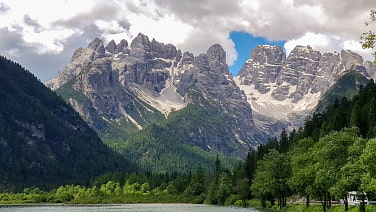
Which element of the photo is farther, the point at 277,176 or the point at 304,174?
the point at 277,176

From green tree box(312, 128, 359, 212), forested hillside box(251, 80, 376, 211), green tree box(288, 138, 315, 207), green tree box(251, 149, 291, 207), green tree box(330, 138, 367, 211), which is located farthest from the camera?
green tree box(251, 149, 291, 207)

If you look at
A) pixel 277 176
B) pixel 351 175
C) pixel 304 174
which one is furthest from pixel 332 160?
pixel 277 176

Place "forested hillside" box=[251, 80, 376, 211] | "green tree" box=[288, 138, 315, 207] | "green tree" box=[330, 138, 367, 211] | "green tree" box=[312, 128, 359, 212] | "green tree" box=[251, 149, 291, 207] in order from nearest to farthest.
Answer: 1. "forested hillside" box=[251, 80, 376, 211]
2. "green tree" box=[330, 138, 367, 211]
3. "green tree" box=[312, 128, 359, 212]
4. "green tree" box=[288, 138, 315, 207]
5. "green tree" box=[251, 149, 291, 207]

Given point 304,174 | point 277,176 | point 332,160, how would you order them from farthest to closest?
1. point 277,176
2. point 304,174
3. point 332,160

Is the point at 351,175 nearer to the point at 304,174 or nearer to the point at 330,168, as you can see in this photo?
the point at 330,168

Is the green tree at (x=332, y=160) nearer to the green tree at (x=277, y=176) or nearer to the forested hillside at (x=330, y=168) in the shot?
the forested hillside at (x=330, y=168)

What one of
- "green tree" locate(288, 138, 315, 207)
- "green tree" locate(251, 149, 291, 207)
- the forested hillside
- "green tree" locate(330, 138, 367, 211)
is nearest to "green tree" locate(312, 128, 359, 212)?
the forested hillside

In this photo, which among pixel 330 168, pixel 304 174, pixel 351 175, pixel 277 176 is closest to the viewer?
Result: pixel 351 175

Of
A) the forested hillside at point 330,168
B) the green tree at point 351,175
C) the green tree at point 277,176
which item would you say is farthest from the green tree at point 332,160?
the green tree at point 277,176

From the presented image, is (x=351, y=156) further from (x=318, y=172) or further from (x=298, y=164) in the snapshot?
(x=298, y=164)

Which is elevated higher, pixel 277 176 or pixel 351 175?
pixel 277 176

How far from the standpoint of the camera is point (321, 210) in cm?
10919

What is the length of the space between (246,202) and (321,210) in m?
82.5

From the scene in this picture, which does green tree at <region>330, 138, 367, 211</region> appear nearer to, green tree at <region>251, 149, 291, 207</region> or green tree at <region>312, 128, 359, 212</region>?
green tree at <region>312, 128, 359, 212</region>
